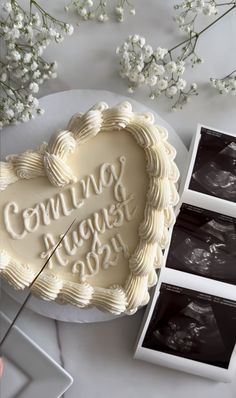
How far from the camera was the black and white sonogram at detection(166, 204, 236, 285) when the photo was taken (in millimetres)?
1301

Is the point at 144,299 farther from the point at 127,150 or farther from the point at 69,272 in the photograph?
the point at 127,150

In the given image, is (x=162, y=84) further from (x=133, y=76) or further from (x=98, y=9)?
(x=98, y=9)

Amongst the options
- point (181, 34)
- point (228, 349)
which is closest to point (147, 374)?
point (228, 349)

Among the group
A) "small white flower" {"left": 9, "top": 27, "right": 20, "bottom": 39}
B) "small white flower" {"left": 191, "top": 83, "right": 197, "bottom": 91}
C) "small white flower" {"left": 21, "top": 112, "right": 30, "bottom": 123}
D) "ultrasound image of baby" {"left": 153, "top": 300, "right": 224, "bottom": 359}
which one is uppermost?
"small white flower" {"left": 191, "top": 83, "right": 197, "bottom": 91}

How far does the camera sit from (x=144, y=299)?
121 centimetres

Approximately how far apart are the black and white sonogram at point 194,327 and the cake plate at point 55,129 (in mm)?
115

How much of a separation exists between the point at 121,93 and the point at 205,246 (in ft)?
1.34

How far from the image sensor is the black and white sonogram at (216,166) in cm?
128

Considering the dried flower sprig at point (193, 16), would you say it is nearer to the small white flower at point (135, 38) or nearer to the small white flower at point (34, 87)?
the small white flower at point (135, 38)

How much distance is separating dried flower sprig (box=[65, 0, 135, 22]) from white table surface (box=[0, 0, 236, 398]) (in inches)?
0.7

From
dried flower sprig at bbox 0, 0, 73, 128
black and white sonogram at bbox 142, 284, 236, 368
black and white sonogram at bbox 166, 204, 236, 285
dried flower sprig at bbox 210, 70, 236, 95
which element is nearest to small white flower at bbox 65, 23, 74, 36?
dried flower sprig at bbox 0, 0, 73, 128

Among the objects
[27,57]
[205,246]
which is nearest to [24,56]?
[27,57]

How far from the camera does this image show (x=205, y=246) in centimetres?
131

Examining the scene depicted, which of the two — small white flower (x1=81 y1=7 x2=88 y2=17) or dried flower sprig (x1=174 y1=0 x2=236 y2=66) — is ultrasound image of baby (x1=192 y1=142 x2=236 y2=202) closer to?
dried flower sprig (x1=174 y1=0 x2=236 y2=66)
